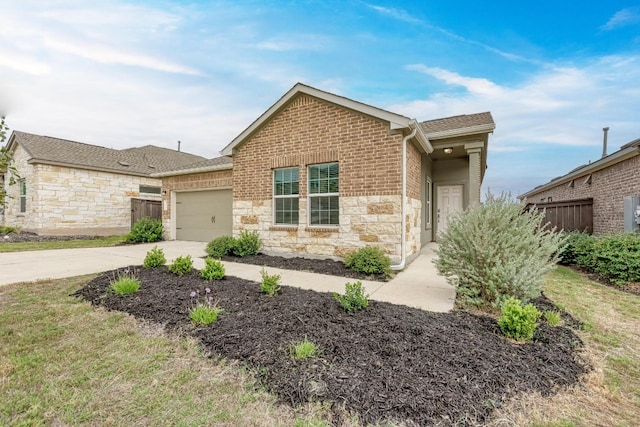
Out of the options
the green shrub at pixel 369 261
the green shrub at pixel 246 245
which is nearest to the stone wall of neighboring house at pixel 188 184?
the green shrub at pixel 246 245

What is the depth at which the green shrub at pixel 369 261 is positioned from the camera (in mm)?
6309

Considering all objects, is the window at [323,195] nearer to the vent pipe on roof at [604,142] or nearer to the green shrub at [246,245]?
the green shrub at [246,245]

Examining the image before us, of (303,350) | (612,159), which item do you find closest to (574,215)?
(612,159)

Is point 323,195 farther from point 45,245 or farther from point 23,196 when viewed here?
point 23,196

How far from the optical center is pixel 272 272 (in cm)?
650

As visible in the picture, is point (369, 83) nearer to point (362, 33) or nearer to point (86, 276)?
point (362, 33)

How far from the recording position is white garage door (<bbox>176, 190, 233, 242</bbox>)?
36.9 feet

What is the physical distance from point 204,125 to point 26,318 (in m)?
14.0

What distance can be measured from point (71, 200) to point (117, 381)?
15.9 meters

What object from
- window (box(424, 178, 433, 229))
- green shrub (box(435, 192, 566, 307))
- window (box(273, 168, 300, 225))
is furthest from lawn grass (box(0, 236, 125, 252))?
green shrub (box(435, 192, 566, 307))

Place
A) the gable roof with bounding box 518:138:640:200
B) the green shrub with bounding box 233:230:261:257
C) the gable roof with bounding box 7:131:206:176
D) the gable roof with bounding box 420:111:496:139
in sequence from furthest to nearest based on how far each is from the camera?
the gable roof with bounding box 7:131:206:176 → the green shrub with bounding box 233:230:261:257 → the gable roof with bounding box 518:138:640:200 → the gable roof with bounding box 420:111:496:139

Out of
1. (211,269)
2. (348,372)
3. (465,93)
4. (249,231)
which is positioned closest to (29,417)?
(348,372)

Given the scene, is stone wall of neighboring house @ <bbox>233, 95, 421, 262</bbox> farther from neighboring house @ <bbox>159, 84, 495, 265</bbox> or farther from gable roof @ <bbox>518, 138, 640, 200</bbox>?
gable roof @ <bbox>518, 138, 640, 200</bbox>

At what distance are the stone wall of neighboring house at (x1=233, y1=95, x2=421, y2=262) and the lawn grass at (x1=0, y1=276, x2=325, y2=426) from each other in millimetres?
4865
